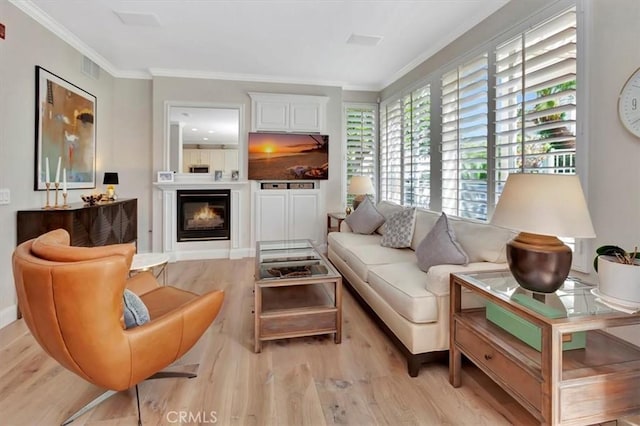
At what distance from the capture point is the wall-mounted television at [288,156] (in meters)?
4.98

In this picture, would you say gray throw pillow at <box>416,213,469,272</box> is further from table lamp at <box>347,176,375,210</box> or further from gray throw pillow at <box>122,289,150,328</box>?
table lamp at <box>347,176,375,210</box>

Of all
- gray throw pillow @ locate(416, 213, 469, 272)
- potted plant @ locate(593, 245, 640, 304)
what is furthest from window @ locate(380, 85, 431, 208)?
potted plant @ locate(593, 245, 640, 304)

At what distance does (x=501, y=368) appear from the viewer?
1.60 metres

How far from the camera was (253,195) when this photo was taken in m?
5.07

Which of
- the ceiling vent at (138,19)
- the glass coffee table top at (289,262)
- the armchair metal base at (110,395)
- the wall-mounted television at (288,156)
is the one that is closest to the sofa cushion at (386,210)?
the glass coffee table top at (289,262)

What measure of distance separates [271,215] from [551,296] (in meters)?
4.01

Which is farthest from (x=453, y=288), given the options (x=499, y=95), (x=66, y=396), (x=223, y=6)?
(x=223, y=6)

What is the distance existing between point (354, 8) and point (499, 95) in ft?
4.93

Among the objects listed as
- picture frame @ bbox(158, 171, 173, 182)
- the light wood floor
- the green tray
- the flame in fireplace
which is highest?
picture frame @ bbox(158, 171, 173, 182)

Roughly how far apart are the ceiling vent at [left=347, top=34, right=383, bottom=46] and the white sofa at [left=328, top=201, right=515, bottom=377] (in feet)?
6.44

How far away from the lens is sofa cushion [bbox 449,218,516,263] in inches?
94.1

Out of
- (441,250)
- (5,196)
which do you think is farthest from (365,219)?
(5,196)

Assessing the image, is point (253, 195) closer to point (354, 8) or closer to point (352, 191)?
point (352, 191)

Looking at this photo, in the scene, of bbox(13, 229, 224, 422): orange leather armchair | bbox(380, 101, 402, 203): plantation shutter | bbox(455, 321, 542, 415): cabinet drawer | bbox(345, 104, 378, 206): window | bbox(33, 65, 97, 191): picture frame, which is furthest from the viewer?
bbox(345, 104, 378, 206): window
